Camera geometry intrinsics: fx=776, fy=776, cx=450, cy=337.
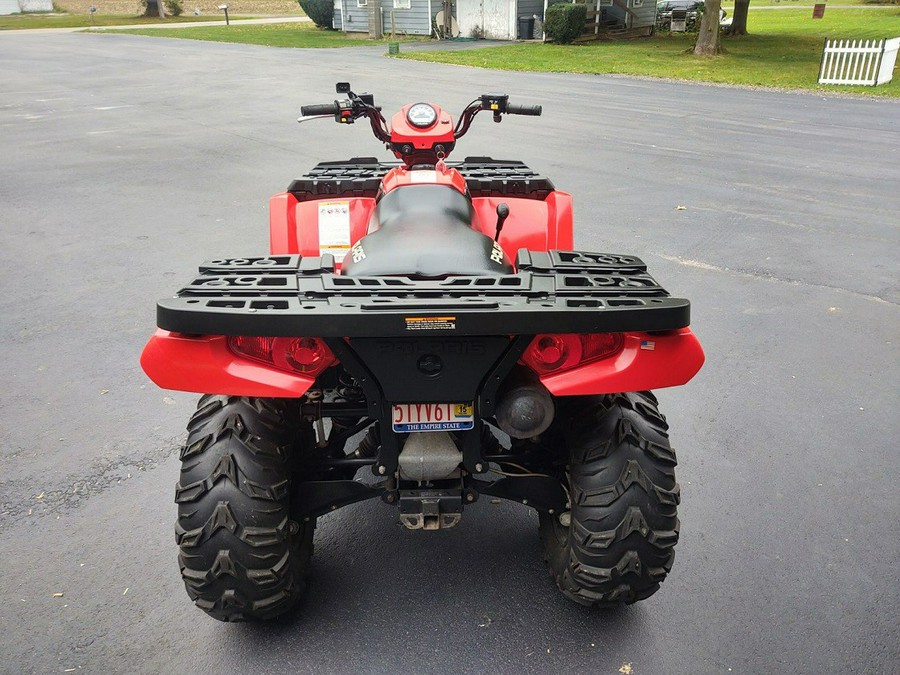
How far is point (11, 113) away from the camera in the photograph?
49.5ft

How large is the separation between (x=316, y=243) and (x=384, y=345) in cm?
162

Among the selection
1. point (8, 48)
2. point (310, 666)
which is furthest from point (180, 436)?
point (8, 48)

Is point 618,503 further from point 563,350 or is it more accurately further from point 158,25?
point 158,25

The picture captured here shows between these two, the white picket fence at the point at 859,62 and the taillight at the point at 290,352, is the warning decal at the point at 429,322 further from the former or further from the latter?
the white picket fence at the point at 859,62

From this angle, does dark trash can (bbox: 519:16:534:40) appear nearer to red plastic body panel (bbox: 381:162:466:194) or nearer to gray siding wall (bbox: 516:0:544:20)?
gray siding wall (bbox: 516:0:544:20)

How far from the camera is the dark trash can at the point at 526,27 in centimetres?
2858

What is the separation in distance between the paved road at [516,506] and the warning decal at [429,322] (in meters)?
1.31

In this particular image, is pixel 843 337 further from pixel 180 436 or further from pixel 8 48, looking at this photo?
pixel 8 48

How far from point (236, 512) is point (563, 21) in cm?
2718

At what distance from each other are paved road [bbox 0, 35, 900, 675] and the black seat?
1311 mm

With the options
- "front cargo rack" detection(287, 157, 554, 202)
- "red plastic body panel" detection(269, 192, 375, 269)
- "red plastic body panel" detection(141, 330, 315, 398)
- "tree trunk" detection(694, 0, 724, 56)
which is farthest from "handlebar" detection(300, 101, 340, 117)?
"tree trunk" detection(694, 0, 724, 56)

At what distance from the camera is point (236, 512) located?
98.3 inches

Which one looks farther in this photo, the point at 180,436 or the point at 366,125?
the point at 366,125

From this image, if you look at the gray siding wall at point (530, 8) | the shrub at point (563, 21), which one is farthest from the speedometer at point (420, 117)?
→ the gray siding wall at point (530, 8)
